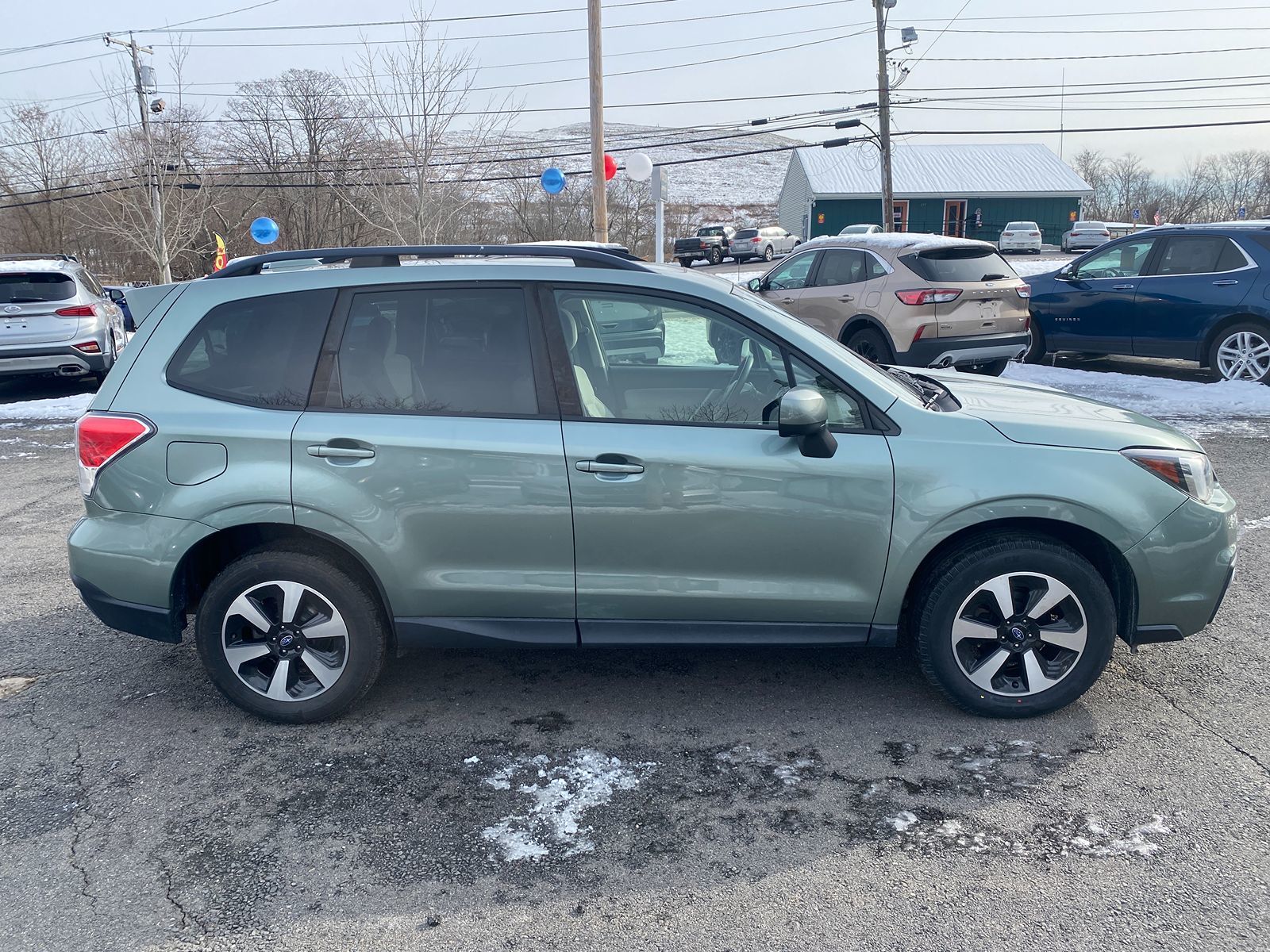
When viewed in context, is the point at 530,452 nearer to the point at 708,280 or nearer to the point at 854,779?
the point at 708,280

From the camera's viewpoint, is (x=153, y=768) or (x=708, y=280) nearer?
(x=153, y=768)

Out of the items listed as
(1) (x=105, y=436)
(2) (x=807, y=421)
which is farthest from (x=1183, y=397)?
(1) (x=105, y=436)

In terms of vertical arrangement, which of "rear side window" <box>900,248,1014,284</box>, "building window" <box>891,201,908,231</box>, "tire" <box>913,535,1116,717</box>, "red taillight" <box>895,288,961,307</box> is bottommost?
"tire" <box>913,535,1116,717</box>

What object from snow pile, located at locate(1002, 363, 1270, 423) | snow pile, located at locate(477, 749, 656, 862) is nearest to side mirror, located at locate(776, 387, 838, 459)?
snow pile, located at locate(477, 749, 656, 862)

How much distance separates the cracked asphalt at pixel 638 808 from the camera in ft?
8.80

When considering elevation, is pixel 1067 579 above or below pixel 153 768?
above

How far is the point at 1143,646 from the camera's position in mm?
4496

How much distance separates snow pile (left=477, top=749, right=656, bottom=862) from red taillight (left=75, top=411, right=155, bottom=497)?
176 centimetres

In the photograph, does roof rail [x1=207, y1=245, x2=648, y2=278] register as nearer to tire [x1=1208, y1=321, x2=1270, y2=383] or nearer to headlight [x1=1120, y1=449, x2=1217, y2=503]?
headlight [x1=1120, y1=449, x2=1217, y2=503]

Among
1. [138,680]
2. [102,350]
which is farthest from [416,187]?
[138,680]

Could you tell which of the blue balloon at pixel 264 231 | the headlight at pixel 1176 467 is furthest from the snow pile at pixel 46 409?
the headlight at pixel 1176 467

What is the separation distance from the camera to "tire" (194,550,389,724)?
3697mm

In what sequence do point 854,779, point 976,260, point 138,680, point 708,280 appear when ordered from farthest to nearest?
point 976,260 → point 138,680 → point 708,280 → point 854,779

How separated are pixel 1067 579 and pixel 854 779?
1.09 meters
